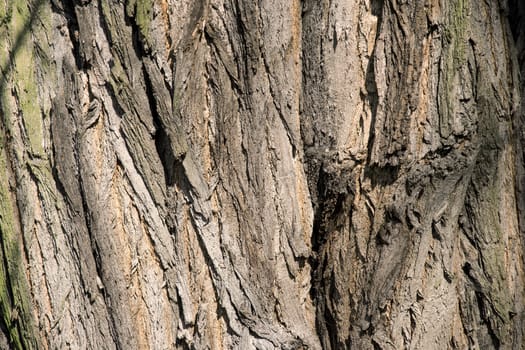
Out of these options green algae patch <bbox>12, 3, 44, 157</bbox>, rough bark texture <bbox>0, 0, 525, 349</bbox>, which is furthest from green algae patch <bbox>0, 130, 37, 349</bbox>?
green algae patch <bbox>12, 3, 44, 157</bbox>

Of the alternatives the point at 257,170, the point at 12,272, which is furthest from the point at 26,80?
the point at 257,170

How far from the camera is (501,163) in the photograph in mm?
2146

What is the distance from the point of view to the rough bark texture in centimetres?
205

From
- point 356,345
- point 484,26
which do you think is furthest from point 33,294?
point 484,26

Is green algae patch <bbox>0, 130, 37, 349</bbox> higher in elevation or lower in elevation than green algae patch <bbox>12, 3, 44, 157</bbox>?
lower

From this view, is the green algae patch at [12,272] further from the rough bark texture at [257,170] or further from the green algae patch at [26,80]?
the green algae patch at [26,80]

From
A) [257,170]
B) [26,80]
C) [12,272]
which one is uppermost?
[26,80]

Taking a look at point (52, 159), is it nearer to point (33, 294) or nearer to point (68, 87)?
point (68, 87)

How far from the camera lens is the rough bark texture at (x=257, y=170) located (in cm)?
205

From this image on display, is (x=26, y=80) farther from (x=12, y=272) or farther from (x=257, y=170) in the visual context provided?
(x=257, y=170)

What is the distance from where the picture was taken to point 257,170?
6.94 ft

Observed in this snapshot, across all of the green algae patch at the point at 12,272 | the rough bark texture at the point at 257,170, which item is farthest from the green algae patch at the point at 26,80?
the green algae patch at the point at 12,272

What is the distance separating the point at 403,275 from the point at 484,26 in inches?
35.0

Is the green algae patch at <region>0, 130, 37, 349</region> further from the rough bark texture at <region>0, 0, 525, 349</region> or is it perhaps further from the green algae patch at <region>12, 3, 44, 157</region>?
the green algae patch at <region>12, 3, 44, 157</region>
